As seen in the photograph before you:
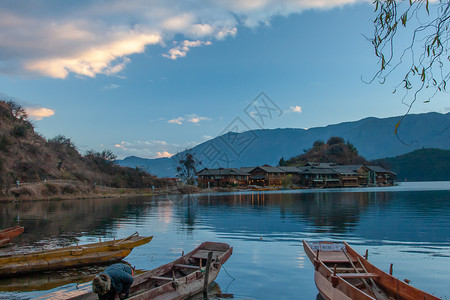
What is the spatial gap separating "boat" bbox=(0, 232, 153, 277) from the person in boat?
6.74 m

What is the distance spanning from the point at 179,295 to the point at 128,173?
94.6 metres

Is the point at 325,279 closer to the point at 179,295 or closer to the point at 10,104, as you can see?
the point at 179,295

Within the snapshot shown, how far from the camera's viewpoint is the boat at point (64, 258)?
1369 cm

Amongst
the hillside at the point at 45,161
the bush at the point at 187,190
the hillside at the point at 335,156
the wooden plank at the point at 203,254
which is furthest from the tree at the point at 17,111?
the hillside at the point at 335,156

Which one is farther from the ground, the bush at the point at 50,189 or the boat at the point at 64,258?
the bush at the point at 50,189

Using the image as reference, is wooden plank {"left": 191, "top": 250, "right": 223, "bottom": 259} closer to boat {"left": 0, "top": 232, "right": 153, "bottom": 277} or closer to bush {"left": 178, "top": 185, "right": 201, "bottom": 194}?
boat {"left": 0, "top": 232, "right": 153, "bottom": 277}

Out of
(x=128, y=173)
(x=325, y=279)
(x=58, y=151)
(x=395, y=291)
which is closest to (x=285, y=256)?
(x=325, y=279)

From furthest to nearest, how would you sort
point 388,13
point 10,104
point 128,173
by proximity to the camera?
point 128,173, point 10,104, point 388,13

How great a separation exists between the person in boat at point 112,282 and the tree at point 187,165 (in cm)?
10951

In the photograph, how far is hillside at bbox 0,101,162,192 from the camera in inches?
2623

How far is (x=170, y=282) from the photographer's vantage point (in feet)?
35.5

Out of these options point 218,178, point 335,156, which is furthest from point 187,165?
point 335,156

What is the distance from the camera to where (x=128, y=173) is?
10144 centimetres

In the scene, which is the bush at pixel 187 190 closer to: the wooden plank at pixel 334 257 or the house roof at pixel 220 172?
the house roof at pixel 220 172
